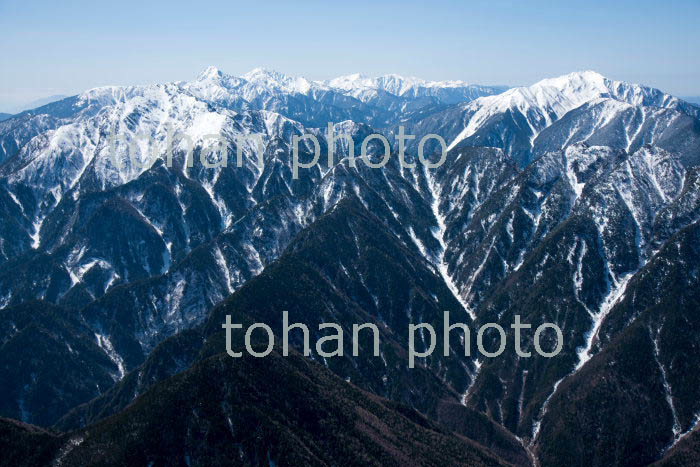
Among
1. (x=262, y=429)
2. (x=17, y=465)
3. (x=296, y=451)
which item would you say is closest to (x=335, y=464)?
(x=296, y=451)

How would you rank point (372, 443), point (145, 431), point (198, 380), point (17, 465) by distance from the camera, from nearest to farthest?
point (17, 465) → point (145, 431) → point (198, 380) → point (372, 443)

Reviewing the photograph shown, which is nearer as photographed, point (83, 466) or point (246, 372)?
point (83, 466)

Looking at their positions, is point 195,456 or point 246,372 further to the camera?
point 246,372

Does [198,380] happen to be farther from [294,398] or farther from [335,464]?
[335,464]

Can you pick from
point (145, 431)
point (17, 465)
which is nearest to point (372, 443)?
point (145, 431)

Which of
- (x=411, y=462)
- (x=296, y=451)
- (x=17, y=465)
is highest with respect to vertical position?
(x=17, y=465)

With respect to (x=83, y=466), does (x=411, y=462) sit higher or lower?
lower

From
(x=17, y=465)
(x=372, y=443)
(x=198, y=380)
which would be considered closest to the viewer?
(x=17, y=465)

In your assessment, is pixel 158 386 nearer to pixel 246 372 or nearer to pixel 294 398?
pixel 246 372

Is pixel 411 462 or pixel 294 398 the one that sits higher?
pixel 294 398
